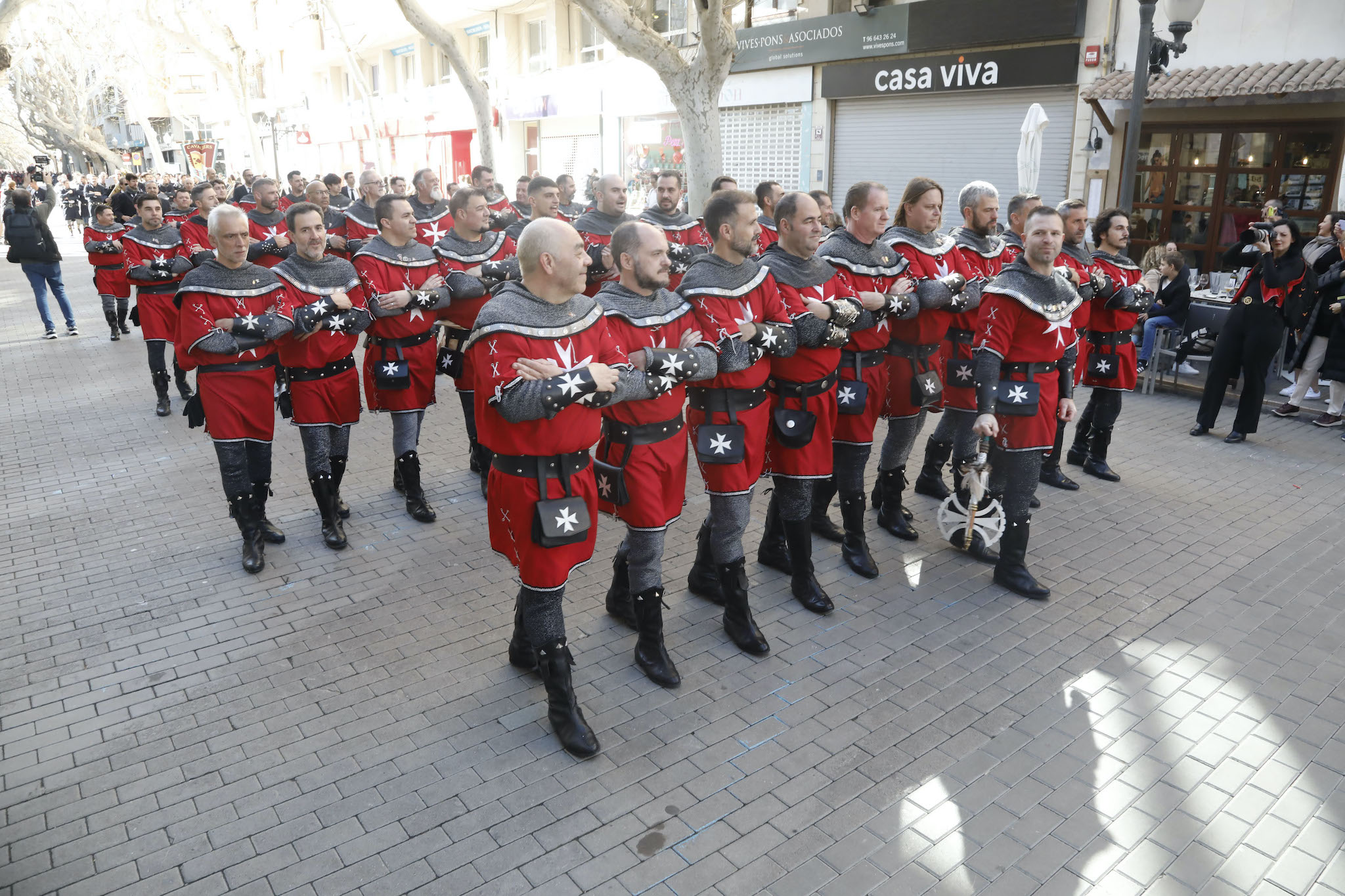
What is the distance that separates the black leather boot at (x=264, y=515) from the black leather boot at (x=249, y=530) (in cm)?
5

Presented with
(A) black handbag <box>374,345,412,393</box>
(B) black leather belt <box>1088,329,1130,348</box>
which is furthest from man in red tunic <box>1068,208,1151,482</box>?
(A) black handbag <box>374,345,412,393</box>

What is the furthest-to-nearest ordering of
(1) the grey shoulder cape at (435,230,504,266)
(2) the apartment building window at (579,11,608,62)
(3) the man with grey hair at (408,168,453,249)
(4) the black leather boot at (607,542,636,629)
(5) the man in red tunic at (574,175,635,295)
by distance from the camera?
(2) the apartment building window at (579,11,608,62), (3) the man with grey hair at (408,168,453,249), (5) the man in red tunic at (574,175,635,295), (1) the grey shoulder cape at (435,230,504,266), (4) the black leather boot at (607,542,636,629)

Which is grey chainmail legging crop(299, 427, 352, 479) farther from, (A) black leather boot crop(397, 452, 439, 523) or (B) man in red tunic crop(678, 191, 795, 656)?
(B) man in red tunic crop(678, 191, 795, 656)

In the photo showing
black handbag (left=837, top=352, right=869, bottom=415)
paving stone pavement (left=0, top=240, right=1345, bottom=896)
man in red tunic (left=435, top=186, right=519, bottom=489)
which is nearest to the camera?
paving stone pavement (left=0, top=240, right=1345, bottom=896)

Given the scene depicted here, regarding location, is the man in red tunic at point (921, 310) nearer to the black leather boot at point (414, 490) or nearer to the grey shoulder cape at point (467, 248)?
the grey shoulder cape at point (467, 248)

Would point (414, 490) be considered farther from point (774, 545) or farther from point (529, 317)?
point (529, 317)

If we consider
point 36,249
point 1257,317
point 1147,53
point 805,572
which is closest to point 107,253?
point 36,249

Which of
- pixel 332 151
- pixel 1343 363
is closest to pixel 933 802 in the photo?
pixel 1343 363

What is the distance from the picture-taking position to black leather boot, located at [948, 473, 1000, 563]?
6.29 metres

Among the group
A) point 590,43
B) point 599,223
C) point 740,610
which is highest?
point 590,43

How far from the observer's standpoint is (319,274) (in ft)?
20.3

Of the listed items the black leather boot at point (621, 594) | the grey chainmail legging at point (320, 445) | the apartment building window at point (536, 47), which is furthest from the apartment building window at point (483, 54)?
the black leather boot at point (621, 594)

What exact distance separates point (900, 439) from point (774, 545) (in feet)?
3.86

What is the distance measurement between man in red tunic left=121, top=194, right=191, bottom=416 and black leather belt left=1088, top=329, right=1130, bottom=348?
8187mm
